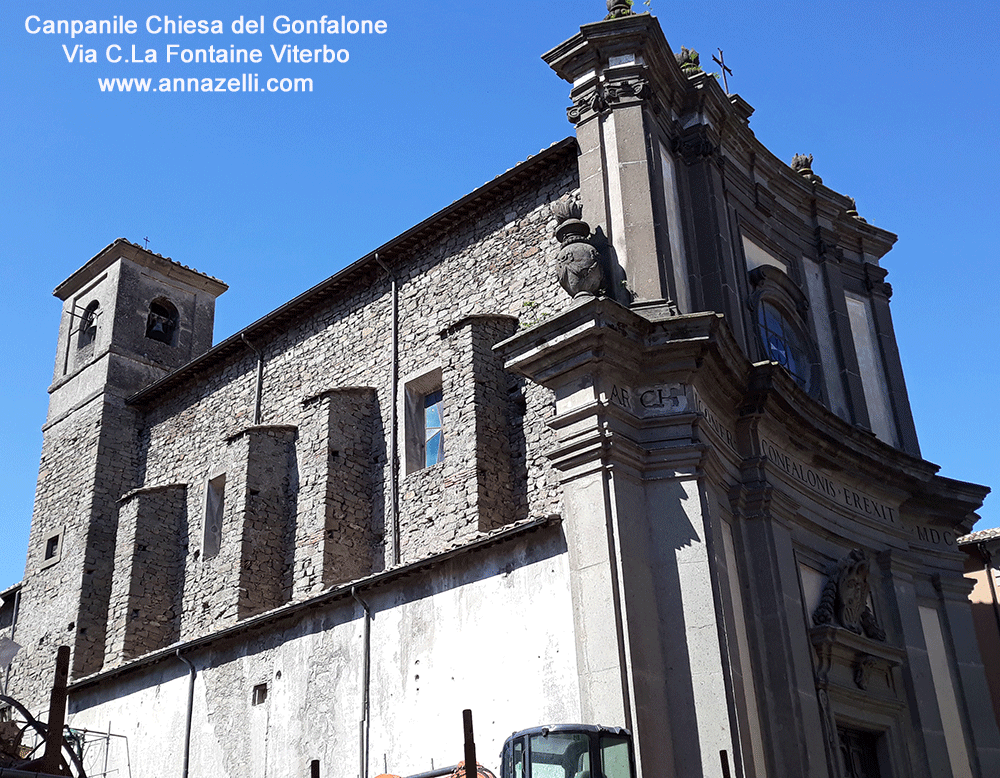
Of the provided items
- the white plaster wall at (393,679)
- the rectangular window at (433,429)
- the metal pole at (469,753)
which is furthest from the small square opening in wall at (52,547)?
the metal pole at (469,753)

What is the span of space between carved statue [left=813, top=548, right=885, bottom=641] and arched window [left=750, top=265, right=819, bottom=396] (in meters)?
2.70

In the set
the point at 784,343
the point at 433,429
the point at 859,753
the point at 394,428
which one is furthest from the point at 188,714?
the point at 784,343

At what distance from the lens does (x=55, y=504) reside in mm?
20672

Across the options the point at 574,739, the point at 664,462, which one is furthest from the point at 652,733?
the point at 664,462

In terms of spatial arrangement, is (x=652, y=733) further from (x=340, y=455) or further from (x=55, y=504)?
(x=55, y=504)

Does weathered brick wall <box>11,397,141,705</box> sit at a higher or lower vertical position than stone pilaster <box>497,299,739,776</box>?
higher

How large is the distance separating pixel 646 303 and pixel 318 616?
5.23m

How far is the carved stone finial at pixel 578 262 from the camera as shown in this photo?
37.4ft

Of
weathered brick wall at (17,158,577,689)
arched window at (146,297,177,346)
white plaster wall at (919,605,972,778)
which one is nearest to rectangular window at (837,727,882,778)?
white plaster wall at (919,605,972,778)

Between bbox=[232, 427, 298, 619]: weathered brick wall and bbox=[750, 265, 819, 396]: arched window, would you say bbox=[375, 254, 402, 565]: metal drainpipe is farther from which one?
bbox=[750, 265, 819, 396]: arched window

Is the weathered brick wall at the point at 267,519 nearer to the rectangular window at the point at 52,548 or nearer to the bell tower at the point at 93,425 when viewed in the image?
the bell tower at the point at 93,425

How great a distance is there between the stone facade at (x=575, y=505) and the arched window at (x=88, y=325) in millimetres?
4169

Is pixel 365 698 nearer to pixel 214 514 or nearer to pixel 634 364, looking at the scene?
pixel 634 364

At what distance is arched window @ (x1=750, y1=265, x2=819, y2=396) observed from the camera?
14531 millimetres
